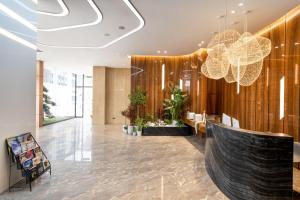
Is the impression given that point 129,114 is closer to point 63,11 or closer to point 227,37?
point 63,11

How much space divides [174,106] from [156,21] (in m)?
4.47

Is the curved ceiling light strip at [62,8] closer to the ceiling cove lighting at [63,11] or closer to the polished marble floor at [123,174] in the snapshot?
the ceiling cove lighting at [63,11]

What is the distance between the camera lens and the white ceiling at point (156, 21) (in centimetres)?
427

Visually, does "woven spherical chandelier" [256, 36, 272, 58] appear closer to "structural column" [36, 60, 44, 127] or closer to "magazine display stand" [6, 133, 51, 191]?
"magazine display stand" [6, 133, 51, 191]

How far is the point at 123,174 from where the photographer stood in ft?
13.7

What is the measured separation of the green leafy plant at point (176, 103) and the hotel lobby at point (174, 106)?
0.20ft

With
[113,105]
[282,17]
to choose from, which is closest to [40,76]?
[113,105]

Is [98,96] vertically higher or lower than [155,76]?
lower

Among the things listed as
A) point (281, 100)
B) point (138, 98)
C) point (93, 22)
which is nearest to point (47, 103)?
point (138, 98)

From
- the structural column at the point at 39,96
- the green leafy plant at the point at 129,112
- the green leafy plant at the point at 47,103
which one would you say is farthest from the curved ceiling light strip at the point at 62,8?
the green leafy plant at the point at 47,103

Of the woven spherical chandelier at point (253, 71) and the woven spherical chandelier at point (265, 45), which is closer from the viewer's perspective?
the woven spherical chandelier at point (265, 45)

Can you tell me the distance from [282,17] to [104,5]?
419 cm

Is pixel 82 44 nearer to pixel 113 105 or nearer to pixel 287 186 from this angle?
pixel 113 105

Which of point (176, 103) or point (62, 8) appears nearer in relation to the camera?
point (62, 8)
